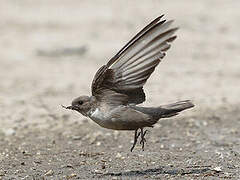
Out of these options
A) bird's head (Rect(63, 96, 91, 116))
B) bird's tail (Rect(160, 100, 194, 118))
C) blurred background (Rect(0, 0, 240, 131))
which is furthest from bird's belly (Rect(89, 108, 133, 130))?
blurred background (Rect(0, 0, 240, 131))

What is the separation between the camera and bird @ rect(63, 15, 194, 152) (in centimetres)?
625

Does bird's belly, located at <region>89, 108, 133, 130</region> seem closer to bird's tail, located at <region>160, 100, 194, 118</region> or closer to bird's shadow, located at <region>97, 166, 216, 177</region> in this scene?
bird's tail, located at <region>160, 100, 194, 118</region>

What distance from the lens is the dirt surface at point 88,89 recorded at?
25.4 ft

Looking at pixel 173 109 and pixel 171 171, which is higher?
pixel 173 109

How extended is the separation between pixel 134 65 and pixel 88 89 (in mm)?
5824

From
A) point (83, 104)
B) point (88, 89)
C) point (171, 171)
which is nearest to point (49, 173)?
point (83, 104)

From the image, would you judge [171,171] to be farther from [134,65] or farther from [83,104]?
[134,65]

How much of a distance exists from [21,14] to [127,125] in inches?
439

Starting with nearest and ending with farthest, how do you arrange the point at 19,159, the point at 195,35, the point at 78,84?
the point at 19,159 → the point at 78,84 → the point at 195,35

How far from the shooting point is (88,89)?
12.2 meters

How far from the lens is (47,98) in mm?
11523

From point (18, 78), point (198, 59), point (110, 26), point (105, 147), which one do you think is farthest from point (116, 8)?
point (105, 147)

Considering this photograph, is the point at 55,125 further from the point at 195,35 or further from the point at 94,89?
the point at 195,35

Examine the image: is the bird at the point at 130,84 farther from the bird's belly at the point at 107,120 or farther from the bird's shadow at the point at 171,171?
the bird's shadow at the point at 171,171
